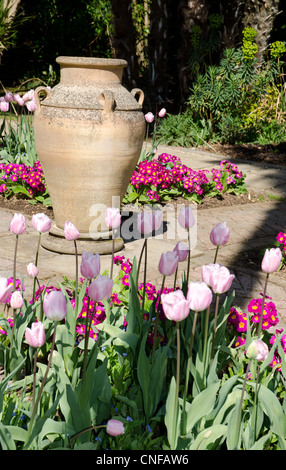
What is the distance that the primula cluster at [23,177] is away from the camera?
575 cm

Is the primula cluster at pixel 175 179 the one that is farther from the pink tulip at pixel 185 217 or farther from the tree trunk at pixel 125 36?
the tree trunk at pixel 125 36

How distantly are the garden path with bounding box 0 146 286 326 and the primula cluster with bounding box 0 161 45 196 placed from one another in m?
0.40

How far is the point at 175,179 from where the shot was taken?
20.8ft

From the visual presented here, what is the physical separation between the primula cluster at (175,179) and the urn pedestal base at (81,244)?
1.44m

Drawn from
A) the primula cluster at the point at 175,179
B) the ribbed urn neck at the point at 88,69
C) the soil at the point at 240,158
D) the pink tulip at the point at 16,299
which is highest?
the ribbed urn neck at the point at 88,69

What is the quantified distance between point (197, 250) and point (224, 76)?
17.4ft

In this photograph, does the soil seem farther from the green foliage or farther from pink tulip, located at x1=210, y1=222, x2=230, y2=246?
pink tulip, located at x1=210, y1=222, x2=230, y2=246

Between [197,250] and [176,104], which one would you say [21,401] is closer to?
[197,250]

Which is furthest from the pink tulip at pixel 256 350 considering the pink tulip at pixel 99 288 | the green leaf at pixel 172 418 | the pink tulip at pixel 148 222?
the pink tulip at pixel 148 222

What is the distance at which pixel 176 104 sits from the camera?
35.1 ft

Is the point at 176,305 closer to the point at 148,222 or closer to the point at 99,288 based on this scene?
the point at 99,288

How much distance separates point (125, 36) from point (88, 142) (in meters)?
6.27

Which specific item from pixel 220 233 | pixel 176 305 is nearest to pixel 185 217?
pixel 220 233
